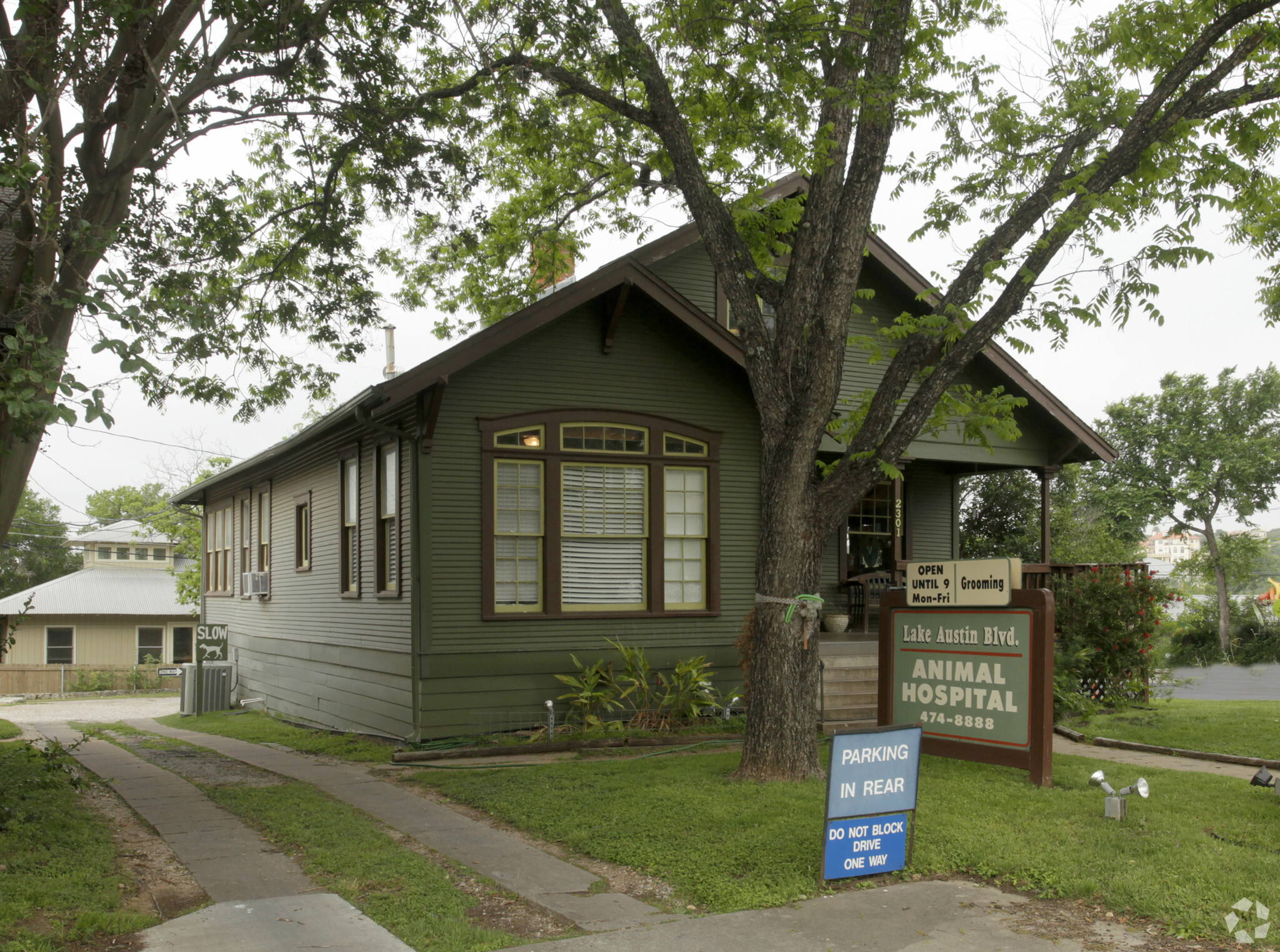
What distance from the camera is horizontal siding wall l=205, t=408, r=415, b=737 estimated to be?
13375mm

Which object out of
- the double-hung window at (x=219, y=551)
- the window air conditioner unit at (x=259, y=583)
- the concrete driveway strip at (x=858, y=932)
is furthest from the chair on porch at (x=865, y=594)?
the double-hung window at (x=219, y=551)

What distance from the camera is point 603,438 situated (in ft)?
45.6

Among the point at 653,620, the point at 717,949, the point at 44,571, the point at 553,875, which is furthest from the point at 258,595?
the point at 44,571

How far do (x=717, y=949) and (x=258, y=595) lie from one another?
16.8m

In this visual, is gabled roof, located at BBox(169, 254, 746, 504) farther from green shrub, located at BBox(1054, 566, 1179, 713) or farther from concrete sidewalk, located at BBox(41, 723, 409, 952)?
green shrub, located at BBox(1054, 566, 1179, 713)

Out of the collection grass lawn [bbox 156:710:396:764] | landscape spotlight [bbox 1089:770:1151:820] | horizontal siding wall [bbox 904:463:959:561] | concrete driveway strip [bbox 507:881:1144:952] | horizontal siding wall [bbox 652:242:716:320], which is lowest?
grass lawn [bbox 156:710:396:764]

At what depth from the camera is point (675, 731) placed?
13.1 m

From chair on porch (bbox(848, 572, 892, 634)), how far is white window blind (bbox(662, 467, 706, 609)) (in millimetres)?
3257

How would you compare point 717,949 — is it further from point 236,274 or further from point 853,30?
point 236,274

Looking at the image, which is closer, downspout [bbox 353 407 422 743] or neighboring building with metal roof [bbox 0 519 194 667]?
downspout [bbox 353 407 422 743]

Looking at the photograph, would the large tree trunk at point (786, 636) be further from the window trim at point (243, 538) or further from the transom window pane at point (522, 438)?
the window trim at point (243, 538)

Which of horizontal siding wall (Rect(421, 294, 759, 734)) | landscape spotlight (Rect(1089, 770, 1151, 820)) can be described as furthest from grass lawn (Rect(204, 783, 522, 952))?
landscape spotlight (Rect(1089, 770, 1151, 820))

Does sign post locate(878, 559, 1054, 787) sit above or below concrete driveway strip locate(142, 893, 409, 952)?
above

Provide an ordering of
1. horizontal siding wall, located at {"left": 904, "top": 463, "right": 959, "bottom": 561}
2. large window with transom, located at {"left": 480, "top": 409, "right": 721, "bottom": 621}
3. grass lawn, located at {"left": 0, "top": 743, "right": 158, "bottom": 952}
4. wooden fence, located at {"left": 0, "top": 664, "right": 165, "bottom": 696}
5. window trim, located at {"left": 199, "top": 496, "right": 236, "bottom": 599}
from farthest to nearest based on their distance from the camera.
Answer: wooden fence, located at {"left": 0, "top": 664, "right": 165, "bottom": 696} < window trim, located at {"left": 199, "top": 496, "right": 236, "bottom": 599} < horizontal siding wall, located at {"left": 904, "top": 463, "right": 959, "bottom": 561} < large window with transom, located at {"left": 480, "top": 409, "right": 721, "bottom": 621} < grass lawn, located at {"left": 0, "top": 743, "right": 158, "bottom": 952}
